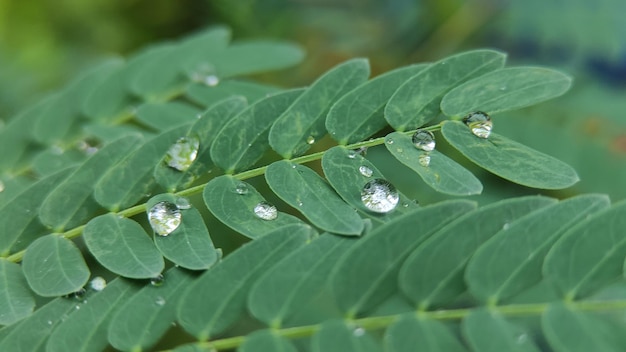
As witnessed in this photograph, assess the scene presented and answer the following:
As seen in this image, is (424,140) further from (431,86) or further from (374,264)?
(374,264)

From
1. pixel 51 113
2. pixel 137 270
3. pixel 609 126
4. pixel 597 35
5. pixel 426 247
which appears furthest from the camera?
pixel 597 35

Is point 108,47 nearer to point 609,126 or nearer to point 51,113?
point 51,113

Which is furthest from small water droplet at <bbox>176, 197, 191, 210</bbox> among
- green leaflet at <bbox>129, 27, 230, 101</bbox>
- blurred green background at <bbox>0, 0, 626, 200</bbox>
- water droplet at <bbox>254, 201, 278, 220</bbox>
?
blurred green background at <bbox>0, 0, 626, 200</bbox>

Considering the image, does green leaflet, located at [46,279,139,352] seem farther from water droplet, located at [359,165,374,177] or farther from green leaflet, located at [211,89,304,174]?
water droplet, located at [359,165,374,177]

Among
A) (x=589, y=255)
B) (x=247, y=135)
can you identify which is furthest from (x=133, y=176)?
(x=589, y=255)

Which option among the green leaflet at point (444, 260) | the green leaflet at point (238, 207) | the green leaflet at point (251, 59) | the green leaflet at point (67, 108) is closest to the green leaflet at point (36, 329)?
the green leaflet at point (238, 207)

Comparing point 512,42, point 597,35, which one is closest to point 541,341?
point 597,35

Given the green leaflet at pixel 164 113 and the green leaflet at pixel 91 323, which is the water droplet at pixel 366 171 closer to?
the green leaflet at pixel 91 323
